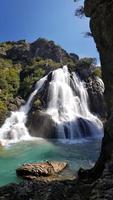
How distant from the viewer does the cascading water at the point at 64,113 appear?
46.2 m

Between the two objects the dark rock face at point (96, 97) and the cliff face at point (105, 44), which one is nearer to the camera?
the cliff face at point (105, 44)

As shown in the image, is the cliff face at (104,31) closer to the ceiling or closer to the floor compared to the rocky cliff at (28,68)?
closer to the floor

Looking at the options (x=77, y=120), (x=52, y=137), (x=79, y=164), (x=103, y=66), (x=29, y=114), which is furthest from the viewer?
(x=29, y=114)

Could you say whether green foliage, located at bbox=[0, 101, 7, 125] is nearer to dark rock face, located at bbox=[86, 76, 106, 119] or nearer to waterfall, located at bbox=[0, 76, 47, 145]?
waterfall, located at bbox=[0, 76, 47, 145]

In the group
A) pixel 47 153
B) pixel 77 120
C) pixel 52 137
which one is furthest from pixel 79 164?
pixel 77 120

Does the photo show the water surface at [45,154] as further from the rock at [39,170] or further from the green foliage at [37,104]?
the green foliage at [37,104]

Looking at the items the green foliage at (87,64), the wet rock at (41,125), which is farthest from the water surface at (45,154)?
the green foliage at (87,64)

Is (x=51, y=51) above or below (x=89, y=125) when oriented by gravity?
above

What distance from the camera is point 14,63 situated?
85.5 metres

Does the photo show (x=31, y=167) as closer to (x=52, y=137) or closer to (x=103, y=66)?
(x=103, y=66)

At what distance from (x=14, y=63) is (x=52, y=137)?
43922 mm

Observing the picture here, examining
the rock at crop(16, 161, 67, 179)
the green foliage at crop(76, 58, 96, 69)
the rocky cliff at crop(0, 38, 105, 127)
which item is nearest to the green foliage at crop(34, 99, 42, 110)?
the rocky cliff at crop(0, 38, 105, 127)

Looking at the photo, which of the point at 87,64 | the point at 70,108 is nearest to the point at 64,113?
the point at 70,108

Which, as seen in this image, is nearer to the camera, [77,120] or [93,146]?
[93,146]
